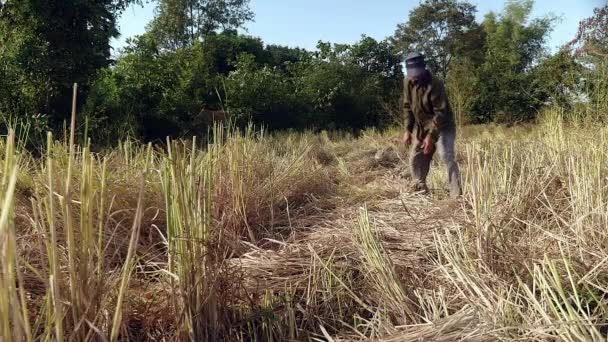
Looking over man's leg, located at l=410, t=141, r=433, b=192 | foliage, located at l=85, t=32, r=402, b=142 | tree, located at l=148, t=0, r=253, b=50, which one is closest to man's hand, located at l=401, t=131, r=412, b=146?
man's leg, located at l=410, t=141, r=433, b=192

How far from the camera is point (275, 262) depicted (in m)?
2.33

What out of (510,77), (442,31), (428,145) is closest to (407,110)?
(428,145)

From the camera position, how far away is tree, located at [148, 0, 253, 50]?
2138 centimetres

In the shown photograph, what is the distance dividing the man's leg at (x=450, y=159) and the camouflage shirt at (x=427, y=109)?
60mm

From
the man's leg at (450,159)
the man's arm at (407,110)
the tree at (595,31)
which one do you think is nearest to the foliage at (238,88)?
the man's arm at (407,110)

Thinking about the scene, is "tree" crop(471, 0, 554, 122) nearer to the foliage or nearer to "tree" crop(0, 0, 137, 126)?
the foliage

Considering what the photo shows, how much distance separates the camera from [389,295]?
1.87 meters

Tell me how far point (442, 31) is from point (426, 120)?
20693mm

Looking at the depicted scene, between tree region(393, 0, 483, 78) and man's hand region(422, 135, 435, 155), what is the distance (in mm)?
19315

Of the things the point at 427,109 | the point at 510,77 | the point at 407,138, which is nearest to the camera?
the point at 427,109

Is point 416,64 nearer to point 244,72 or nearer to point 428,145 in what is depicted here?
point 428,145

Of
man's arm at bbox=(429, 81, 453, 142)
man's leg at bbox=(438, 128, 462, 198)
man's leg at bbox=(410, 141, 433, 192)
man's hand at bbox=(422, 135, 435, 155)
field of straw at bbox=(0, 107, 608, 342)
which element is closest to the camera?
field of straw at bbox=(0, 107, 608, 342)

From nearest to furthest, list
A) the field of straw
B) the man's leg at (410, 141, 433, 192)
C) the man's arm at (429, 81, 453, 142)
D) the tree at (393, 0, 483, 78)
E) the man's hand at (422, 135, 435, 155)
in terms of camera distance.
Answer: the field of straw < the man's arm at (429, 81, 453, 142) < the man's hand at (422, 135, 435, 155) < the man's leg at (410, 141, 433, 192) < the tree at (393, 0, 483, 78)

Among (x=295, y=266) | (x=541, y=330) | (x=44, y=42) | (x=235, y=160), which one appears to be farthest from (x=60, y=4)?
(x=541, y=330)
